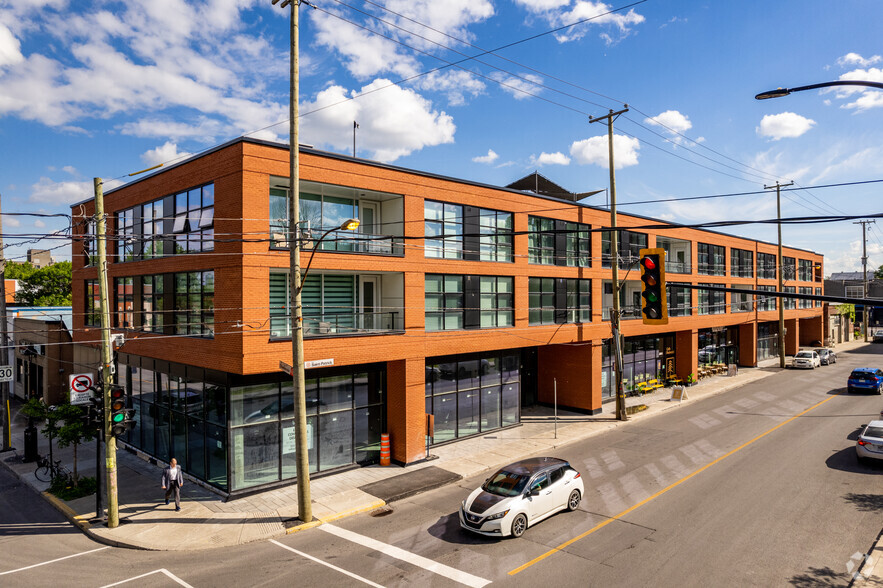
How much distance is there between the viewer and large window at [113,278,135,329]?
73.7 ft

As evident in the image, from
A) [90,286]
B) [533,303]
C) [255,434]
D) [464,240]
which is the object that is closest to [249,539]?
[255,434]

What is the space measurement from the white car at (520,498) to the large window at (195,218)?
11811 millimetres

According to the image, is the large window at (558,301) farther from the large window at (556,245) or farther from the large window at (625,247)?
the large window at (625,247)

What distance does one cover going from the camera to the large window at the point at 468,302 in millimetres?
21719

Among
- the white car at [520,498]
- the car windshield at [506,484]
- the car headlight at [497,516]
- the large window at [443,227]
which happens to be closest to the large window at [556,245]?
the large window at [443,227]

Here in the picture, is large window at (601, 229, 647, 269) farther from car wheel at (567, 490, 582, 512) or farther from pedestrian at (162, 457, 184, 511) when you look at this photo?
pedestrian at (162, 457, 184, 511)

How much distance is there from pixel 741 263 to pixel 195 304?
147ft

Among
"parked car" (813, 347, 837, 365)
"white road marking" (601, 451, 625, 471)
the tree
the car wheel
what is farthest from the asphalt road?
the tree

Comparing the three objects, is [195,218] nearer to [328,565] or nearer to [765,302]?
[328,565]

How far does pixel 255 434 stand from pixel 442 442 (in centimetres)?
830

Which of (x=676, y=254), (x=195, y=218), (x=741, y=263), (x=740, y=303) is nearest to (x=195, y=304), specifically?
(x=195, y=218)

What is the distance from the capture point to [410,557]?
40.2ft

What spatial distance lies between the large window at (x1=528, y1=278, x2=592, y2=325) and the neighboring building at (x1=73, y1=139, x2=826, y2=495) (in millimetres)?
104

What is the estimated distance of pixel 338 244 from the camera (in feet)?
61.4
